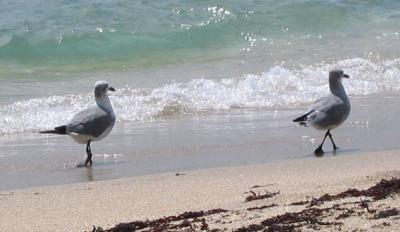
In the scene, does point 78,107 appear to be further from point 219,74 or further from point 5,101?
point 219,74

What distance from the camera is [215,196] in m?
6.06

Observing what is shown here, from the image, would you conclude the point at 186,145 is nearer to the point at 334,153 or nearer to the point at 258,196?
the point at 334,153

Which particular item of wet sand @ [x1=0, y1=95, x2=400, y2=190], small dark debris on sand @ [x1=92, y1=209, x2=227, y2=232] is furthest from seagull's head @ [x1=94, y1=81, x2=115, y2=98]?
small dark debris on sand @ [x1=92, y1=209, x2=227, y2=232]

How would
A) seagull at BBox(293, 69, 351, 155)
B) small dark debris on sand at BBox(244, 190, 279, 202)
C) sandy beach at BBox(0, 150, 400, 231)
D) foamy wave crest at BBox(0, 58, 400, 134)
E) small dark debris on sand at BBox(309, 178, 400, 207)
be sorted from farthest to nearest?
foamy wave crest at BBox(0, 58, 400, 134) < seagull at BBox(293, 69, 351, 155) < small dark debris on sand at BBox(244, 190, 279, 202) < small dark debris on sand at BBox(309, 178, 400, 207) < sandy beach at BBox(0, 150, 400, 231)

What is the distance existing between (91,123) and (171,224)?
3.49 metres

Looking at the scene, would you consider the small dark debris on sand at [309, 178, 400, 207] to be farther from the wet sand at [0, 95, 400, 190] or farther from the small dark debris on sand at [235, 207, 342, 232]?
the wet sand at [0, 95, 400, 190]

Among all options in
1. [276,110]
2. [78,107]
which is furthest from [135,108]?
[276,110]

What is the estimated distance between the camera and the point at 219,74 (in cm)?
1392

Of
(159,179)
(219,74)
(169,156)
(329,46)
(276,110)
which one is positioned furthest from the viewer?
(329,46)

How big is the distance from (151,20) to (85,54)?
2.11 m

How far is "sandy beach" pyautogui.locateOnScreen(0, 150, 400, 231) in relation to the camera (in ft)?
16.6

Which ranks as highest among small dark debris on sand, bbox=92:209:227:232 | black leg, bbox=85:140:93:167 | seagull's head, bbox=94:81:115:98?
seagull's head, bbox=94:81:115:98

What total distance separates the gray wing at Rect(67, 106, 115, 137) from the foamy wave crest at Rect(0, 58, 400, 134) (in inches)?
65.8

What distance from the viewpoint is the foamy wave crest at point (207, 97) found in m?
10.7
